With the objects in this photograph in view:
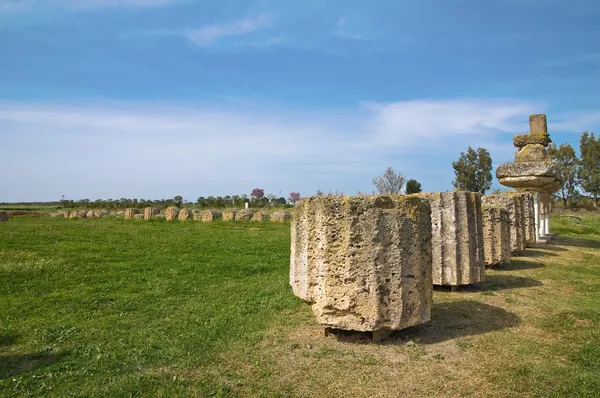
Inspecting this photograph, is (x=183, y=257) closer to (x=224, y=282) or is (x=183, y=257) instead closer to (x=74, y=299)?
(x=224, y=282)

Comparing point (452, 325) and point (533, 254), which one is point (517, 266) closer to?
point (533, 254)

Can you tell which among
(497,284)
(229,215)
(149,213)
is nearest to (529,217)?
(497,284)

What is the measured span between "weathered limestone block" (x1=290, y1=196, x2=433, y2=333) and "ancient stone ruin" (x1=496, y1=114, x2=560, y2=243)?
1143cm

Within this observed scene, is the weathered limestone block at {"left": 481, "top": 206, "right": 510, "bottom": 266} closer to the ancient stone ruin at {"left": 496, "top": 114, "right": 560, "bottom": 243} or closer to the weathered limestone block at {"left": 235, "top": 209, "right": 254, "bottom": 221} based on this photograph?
the ancient stone ruin at {"left": 496, "top": 114, "right": 560, "bottom": 243}

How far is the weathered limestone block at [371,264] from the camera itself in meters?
5.60

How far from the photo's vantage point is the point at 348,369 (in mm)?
4910

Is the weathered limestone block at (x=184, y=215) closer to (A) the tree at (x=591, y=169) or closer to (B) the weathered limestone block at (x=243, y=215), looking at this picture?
(B) the weathered limestone block at (x=243, y=215)

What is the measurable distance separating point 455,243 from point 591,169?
50.4 meters

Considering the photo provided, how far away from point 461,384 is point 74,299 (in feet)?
21.4

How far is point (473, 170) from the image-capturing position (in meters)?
50.9

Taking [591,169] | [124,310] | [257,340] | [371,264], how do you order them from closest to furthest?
[371,264] → [257,340] → [124,310] → [591,169]

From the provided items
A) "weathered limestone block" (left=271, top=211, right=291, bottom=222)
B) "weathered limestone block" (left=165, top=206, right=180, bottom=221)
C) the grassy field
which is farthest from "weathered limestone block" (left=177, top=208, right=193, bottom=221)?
the grassy field

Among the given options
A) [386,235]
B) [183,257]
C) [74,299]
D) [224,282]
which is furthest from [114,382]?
[183,257]

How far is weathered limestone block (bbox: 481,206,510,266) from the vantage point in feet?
35.5
